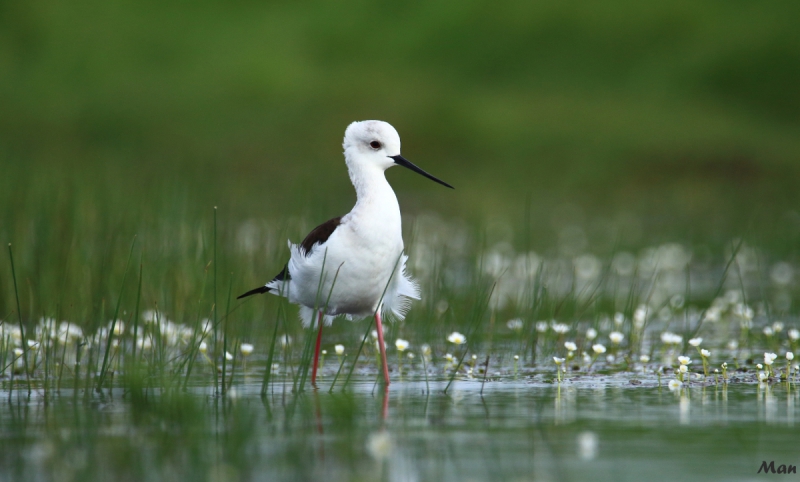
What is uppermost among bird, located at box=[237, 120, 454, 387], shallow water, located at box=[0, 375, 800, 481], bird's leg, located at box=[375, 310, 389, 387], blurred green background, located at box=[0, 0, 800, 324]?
blurred green background, located at box=[0, 0, 800, 324]

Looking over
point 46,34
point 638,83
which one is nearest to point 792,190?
point 638,83

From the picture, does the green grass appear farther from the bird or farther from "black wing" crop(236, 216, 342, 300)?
"black wing" crop(236, 216, 342, 300)

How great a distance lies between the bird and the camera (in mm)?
6840

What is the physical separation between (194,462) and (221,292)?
4.55 metres

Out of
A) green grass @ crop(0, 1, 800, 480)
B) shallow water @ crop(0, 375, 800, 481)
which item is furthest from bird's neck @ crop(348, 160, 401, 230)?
shallow water @ crop(0, 375, 800, 481)

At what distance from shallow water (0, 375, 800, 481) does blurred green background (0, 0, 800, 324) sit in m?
14.8

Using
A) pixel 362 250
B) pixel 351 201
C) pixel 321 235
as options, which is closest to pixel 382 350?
pixel 362 250

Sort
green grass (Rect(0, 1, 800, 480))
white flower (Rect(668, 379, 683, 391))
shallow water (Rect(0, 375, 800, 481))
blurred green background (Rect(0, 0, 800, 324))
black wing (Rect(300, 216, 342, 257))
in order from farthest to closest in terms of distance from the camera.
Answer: blurred green background (Rect(0, 0, 800, 324))
black wing (Rect(300, 216, 342, 257))
white flower (Rect(668, 379, 683, 391))
green grass (Rect(0, 1, 800, 480))
shallow water (Rect(0, 375, 800, 481))

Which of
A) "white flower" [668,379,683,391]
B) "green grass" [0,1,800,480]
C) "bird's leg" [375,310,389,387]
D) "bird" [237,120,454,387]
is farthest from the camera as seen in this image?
"bird" [237,120,454,387]

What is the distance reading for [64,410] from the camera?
554 centimetres

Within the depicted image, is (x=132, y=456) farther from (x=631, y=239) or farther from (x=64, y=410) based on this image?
(x=631, y=239)

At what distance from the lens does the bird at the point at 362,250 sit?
6.84m

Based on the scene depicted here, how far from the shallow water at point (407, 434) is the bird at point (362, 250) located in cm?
84

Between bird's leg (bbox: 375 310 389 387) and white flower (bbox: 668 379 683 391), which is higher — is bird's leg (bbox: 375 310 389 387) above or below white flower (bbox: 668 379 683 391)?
above
